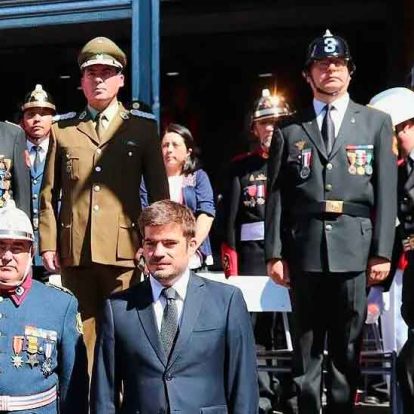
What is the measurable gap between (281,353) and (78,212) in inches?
54.0

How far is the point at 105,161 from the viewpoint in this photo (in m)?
4.82

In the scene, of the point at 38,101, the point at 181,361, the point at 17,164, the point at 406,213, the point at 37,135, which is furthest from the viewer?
the point at 38,101

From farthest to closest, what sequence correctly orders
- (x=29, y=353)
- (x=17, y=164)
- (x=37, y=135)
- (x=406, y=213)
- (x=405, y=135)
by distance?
(x=37, y=135) → (x=17, y=164) → (x=405, y=135) → (x=406, y=213) → (x=29, y=353)

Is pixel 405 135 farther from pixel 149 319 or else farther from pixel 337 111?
pixel 149 319

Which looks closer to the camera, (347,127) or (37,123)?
(347,127)

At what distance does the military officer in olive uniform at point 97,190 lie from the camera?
4777mm

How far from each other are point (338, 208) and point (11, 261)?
142 cm

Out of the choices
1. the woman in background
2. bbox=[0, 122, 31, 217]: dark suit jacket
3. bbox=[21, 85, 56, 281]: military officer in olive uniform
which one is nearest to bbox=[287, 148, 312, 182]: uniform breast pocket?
bbox=[0, 122, 31, 217]: dark suit jacket

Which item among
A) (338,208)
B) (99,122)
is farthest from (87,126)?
(338,208)

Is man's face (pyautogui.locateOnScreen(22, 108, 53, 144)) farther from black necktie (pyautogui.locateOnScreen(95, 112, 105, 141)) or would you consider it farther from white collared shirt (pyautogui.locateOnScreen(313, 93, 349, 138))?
white collared shirt (pyautogui.locateOnScreen(313, 93, 349, 138))

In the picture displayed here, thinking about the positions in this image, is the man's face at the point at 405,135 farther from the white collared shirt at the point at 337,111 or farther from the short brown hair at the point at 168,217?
the short brown hair at the point at 168,217

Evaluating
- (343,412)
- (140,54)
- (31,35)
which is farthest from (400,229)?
(31,35)

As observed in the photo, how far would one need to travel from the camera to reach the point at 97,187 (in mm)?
4793

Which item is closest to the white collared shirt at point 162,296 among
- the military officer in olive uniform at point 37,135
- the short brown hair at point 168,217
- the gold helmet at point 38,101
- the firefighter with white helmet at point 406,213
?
the short brown hair at point 168,217
